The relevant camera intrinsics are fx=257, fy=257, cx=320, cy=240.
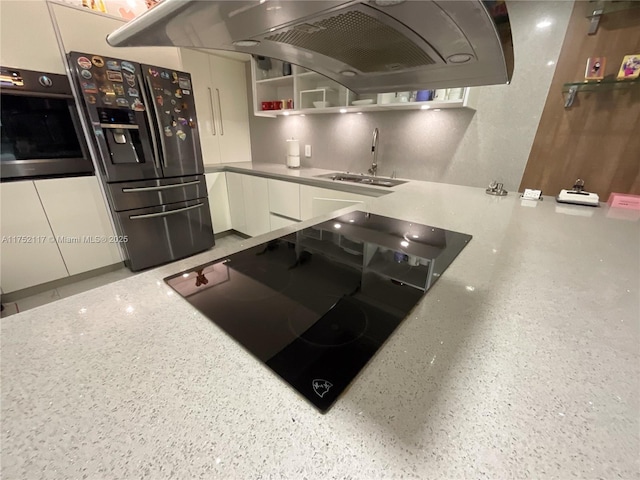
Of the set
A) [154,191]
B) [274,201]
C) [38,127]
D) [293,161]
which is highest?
[38,127]

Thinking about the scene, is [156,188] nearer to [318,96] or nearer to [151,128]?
[151,128]

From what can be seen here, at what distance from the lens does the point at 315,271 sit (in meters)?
0.73

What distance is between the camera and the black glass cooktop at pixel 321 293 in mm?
422

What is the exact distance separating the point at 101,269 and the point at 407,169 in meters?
2.71

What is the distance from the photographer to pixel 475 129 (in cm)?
175

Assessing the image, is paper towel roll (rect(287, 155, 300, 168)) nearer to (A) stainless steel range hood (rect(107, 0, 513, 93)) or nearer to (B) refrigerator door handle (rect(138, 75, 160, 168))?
(B) refrigerator door handle (rect(138, 75, 160, 168))

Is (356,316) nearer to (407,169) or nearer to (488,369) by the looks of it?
(488,369)

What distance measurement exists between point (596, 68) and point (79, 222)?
3407mm

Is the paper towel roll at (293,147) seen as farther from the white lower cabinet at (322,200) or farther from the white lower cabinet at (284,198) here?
the white lower cabinet at (322,200)

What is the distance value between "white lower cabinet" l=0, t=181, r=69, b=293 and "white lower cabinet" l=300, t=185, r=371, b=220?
73.4 inches

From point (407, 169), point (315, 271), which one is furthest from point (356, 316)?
point (407, 169)

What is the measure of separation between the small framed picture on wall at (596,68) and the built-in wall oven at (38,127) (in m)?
3.11

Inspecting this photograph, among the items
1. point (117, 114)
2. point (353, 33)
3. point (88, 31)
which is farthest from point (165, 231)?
point (353, 33)

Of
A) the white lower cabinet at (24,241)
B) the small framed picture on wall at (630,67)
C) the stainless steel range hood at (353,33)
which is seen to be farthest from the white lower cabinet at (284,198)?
the small framed picture on wall at (630,67)
